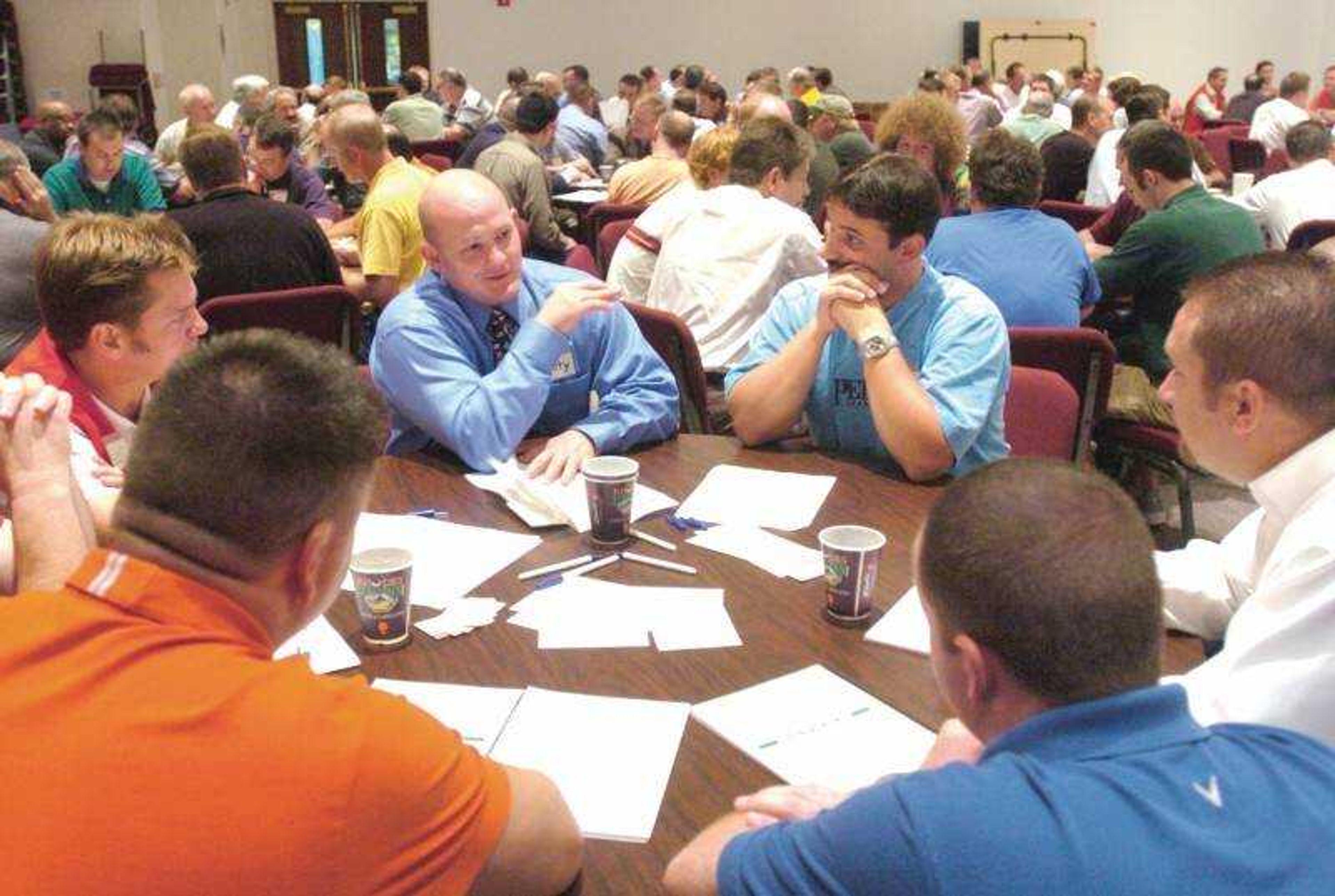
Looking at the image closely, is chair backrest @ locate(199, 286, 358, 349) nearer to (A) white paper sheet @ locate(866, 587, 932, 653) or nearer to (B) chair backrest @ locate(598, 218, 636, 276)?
(B) chair backrest @ locate(598, 218, 636, 276)

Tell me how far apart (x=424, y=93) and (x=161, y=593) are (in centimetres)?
1254

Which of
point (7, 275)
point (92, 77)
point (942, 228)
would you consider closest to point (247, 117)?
point (7, 275)

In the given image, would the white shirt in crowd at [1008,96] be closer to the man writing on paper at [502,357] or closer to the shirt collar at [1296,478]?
the man writing on paper at [502,357]

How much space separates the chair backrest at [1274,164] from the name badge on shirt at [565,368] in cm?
728

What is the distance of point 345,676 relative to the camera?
160 centimetres

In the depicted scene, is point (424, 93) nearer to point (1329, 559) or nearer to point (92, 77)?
point (92, 77)

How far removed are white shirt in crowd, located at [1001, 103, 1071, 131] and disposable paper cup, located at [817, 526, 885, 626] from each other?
282 inches

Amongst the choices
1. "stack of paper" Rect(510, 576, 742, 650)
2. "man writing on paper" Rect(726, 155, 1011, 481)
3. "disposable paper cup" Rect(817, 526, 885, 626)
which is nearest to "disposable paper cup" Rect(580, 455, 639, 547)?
"stack of paper" Rect(510, 576, 742, 650)

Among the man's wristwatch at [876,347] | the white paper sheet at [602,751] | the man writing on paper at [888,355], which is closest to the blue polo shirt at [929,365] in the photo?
the man writing on paper at [888,355]

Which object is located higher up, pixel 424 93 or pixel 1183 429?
pixel 424 93

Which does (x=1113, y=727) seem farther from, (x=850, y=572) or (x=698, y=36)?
(x=698, y=36)

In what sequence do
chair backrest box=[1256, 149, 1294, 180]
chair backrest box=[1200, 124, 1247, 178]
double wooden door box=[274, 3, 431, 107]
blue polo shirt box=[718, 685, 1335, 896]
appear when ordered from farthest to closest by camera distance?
double wooden door box=[274, 3, 431, 107], chair backrest box=[1200, 124, 1247, 178], chair backrest box=[1256, 149, 1294, 180], blue polo shirt box=[718, 685, 1335, 896]

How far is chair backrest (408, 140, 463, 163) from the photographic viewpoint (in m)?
9.21

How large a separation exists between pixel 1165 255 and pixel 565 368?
277 cm
